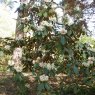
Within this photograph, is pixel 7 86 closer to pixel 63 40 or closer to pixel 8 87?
pixel 8 87

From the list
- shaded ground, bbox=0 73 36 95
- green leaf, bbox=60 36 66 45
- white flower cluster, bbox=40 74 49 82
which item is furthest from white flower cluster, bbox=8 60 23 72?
shaded ground, bbox=0 73 36 95

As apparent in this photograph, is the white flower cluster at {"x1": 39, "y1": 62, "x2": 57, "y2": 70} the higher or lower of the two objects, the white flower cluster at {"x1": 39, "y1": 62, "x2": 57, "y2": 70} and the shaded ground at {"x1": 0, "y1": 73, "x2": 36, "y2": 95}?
the higher

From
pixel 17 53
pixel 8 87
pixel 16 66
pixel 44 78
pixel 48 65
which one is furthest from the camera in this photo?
pixel 8 87

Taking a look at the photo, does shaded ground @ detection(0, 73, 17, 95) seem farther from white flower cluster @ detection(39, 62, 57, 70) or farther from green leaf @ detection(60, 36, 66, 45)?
green leaf @ detection(60, 36, 66, 45)

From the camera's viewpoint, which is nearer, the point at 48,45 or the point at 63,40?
the point at 63,40

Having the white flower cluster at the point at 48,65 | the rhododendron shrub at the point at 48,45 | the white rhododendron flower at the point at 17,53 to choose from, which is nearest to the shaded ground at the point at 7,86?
the rhododendron shrub at the point at 48,45

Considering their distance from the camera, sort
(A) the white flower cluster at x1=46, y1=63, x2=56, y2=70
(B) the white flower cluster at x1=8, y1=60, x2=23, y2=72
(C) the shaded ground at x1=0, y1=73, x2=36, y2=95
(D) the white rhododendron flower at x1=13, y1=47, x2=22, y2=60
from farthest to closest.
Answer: (C) the shaded ground at x1=0, y1=73, x2=36, y2=95, (D) the white rhododendron flower at x1=13, y1=47, x2=22, y2=60, (B) the white flower cluster at x1=8, y1=60, x2=23, y2=72, (A) the white flower cluster at x1=46, y1=63, x2=56, y2=70

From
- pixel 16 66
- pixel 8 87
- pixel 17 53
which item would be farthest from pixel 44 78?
pixel 8 87

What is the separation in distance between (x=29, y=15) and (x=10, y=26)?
17.7 m

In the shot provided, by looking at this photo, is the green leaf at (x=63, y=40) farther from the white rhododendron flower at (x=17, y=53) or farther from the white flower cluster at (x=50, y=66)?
the white rhododendron flower at (x=17, y=53)

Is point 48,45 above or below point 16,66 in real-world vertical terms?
above

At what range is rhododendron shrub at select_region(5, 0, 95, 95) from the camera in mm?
5031

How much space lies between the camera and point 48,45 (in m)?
5.26

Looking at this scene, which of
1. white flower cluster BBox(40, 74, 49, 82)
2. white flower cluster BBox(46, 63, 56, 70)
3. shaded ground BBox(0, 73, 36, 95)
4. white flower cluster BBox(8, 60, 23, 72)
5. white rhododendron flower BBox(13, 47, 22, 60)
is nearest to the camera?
white flower cluster BBox(40, 74, 49, 82)
